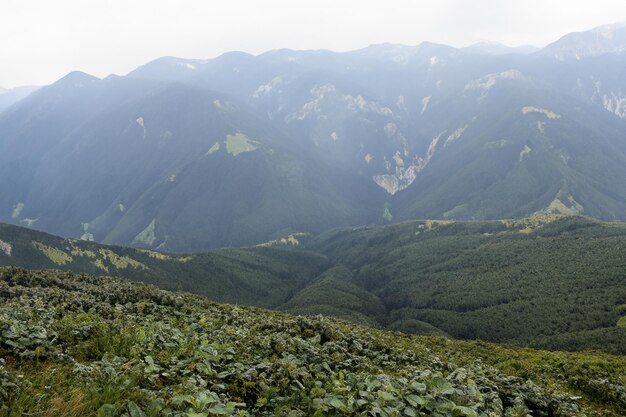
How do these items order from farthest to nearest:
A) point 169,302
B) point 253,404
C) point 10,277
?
point 10,277 < point 169,302 < point 253,404

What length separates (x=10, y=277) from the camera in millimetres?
59312

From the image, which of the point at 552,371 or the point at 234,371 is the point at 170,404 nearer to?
the point at 234,371

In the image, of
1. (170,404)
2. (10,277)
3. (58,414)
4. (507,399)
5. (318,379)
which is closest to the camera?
(58,414)

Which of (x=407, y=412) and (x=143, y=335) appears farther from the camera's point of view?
(x=143, y=335)

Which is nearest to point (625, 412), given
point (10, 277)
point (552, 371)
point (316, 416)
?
point (552, 371)

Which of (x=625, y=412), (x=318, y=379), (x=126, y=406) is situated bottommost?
(x=625, y=412)

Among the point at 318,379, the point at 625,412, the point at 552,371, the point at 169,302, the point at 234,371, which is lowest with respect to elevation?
the point at 552,371

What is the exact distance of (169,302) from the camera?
4947 centimetres

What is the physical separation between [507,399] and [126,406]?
1765 centimetres

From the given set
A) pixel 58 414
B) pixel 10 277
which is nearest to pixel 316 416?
pixel 58 414

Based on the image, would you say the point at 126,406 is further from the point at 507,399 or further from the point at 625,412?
the point at 625,412

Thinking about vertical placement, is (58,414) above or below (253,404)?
above

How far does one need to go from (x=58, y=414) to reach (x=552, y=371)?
45.3 metres

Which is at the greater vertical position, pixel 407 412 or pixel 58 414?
pixel 58 414
